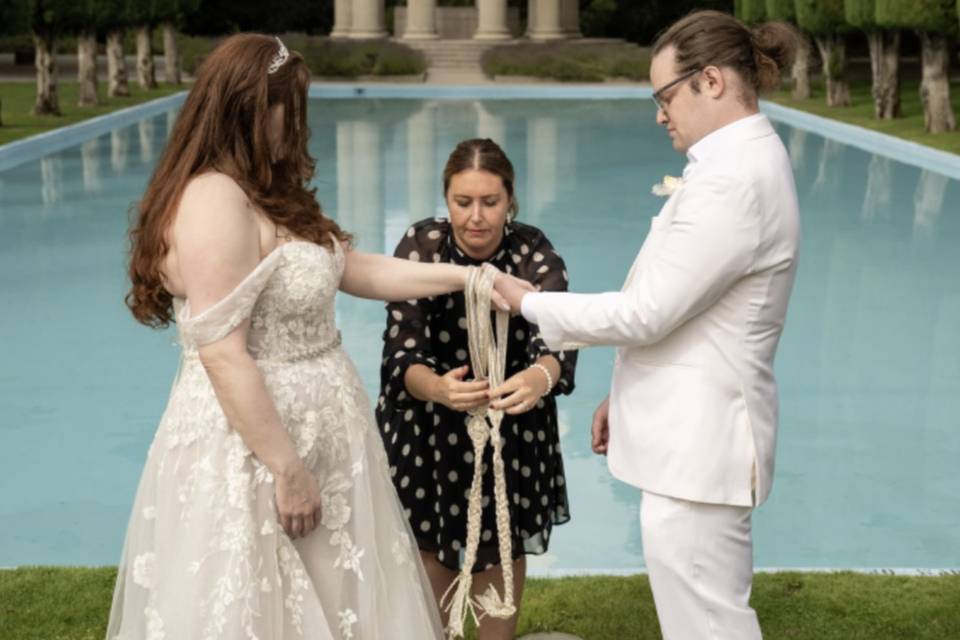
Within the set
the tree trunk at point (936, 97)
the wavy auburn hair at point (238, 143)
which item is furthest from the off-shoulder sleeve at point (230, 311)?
the tree trunk at point (936, 97)

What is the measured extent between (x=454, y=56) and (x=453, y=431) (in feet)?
134

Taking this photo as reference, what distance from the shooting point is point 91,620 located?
4945 mm

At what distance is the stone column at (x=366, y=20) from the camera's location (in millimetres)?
46688

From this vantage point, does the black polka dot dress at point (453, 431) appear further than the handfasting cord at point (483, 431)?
Yes

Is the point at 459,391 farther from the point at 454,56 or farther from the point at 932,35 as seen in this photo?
the point at 454,56

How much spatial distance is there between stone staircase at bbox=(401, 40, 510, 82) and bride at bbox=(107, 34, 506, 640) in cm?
3961

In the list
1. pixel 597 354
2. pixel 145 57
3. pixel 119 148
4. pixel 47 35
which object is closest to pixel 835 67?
pixel 119 148

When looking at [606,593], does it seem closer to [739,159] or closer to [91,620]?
[91,620]

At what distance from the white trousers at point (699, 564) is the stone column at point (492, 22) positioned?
142ft

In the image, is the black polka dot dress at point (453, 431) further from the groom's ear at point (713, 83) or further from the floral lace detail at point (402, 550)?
the groom's ear at point (713, 83)

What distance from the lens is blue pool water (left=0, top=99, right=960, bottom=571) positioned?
6859 millimetres

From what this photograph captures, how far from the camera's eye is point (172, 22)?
38531 mm

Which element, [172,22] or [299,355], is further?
[172,22]

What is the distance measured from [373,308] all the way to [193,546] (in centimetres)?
803
